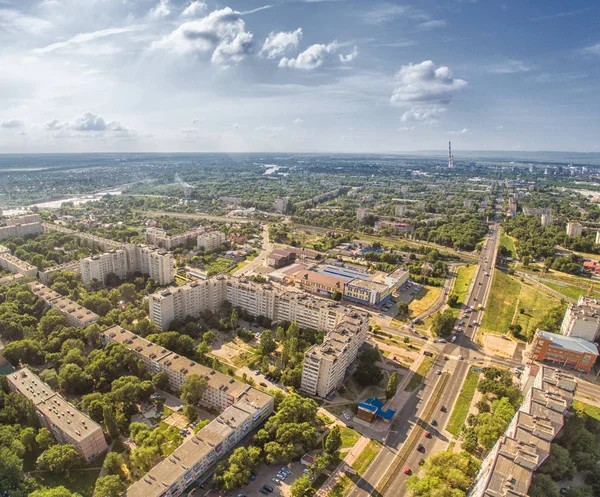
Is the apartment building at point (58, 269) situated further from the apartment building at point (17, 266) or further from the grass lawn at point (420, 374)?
the grass lawn at point (420, 374)

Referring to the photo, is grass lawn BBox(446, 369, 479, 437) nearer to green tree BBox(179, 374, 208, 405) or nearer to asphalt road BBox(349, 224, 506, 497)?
asphalt road BBox(349, 224, 506, 497)

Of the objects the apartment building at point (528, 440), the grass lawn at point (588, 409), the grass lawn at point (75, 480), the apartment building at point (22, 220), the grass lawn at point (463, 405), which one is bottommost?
the grass lawn at point (75, 480)

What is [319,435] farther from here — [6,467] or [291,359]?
[6,467]

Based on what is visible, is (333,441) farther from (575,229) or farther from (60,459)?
(575,229)

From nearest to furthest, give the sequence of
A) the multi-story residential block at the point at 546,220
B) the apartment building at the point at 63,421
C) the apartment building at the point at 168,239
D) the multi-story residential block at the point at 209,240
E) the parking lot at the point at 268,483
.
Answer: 1. the parking lot at the point at 268,483
2. the apartment building at the point at 63,421
3. the apartment building at the point at 168,239
4. the multi-story residential block at the point at 209,240
5. the multi-story residential block at the point at 546,220

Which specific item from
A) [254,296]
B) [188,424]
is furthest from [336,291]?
[188,424]

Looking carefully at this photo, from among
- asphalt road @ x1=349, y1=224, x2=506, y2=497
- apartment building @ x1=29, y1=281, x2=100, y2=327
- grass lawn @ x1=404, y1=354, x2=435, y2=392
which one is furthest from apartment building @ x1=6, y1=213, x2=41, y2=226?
asphalt road @ x1=349, y1=224, x2=506, y2=497

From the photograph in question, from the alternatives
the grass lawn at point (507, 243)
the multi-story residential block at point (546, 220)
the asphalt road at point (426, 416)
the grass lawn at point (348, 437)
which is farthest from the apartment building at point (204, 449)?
the multi-story residential block at point (546, 220)

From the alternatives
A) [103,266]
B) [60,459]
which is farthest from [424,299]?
[103,266]
